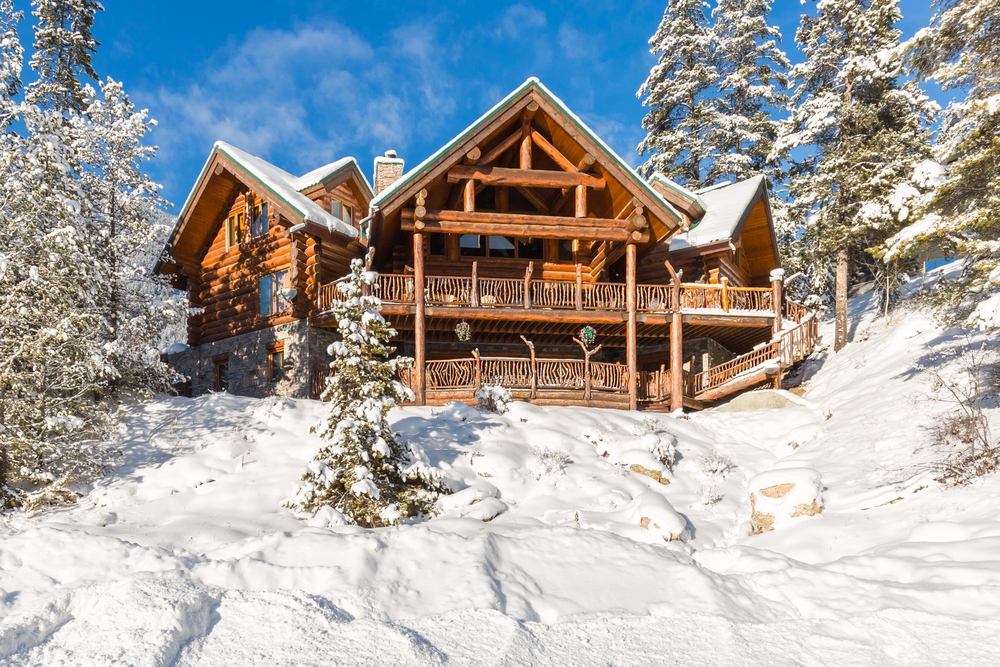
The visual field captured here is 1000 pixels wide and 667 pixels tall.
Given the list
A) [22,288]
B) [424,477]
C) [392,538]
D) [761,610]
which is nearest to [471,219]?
[424,477]

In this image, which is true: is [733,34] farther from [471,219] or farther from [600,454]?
[600,454]

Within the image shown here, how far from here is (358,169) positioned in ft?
80.6

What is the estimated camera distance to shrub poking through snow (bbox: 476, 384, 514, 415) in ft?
52.2

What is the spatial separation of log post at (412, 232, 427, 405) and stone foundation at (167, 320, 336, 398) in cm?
378

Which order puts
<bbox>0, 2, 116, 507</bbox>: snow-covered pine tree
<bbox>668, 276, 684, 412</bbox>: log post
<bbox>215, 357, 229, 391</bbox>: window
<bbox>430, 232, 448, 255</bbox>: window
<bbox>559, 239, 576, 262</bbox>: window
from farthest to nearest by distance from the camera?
1. <bbox>559, 239, 576, 262</bbox>: window
2. <bbox>430, 232, 448, 255</bbox>: window
3. <bbox>215, 357, 229, 391</bbox>: window
4. <bbox>668, 276, 684, 412</bbox>: log post
5. <bbox>0, 2, 116, 507</bbox>: snow-covered pine tree

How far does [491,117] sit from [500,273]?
593 cm

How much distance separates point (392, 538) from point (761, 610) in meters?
4.33

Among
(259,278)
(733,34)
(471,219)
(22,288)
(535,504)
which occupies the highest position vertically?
(733,34)

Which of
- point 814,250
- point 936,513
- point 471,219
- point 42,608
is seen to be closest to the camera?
point 42,608

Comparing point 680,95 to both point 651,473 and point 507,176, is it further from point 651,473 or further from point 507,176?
point 651,473

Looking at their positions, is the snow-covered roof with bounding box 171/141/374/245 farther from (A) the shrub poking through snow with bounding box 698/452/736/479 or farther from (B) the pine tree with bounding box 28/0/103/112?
(A) the shrub poking through snow with bounding box 698/452/736/479

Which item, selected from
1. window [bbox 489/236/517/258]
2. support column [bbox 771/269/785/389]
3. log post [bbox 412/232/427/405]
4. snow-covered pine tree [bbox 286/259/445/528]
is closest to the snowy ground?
snow-covered pine tree [bbox 286/259/445/528]

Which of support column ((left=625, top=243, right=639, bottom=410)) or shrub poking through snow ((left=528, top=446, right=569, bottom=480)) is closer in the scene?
shrub poking through snow ((left=528, top=446, right=569, bottom=480))

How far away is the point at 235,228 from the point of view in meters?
23.0
